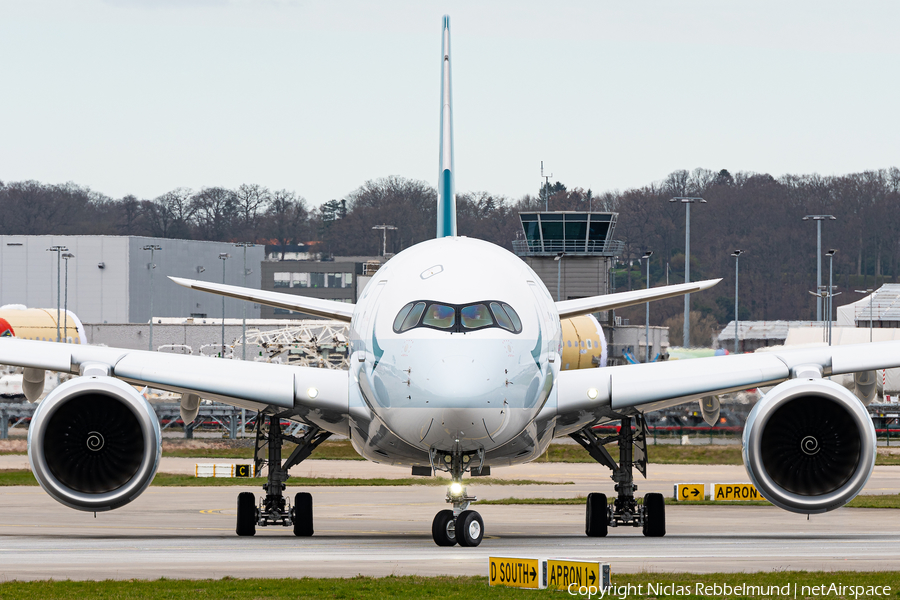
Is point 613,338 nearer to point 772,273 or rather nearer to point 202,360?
point 772,273

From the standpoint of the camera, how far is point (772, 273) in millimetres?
170125

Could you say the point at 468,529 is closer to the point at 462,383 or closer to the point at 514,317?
the point at 462,383

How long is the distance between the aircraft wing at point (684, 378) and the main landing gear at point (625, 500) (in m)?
1.35

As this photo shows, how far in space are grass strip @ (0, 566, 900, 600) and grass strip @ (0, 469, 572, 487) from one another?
25.7 meters

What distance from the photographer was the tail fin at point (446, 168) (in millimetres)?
25609

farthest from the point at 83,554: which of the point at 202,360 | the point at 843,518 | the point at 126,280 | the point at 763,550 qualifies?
the point at 126,280

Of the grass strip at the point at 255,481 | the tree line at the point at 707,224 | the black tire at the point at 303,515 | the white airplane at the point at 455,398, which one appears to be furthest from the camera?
the tree line at the point at 707,224

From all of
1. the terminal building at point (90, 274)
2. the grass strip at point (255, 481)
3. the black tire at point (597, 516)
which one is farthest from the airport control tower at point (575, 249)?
the black tire at point (597, 516)

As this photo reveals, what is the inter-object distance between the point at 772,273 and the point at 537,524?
14858 centimetres

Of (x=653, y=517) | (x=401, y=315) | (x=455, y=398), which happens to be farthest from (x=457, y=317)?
(x=653, y=517)

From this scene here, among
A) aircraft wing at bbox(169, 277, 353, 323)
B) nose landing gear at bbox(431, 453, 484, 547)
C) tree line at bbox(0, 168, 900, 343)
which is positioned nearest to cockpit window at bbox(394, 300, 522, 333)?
nose landing gear at bbox(431, 453, 484, 547)

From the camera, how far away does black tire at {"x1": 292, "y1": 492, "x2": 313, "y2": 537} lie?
22656 millimetres

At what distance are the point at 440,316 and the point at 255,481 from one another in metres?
26.2

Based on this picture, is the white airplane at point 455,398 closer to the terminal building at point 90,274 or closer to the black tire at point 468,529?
the black tire at point 468,529
